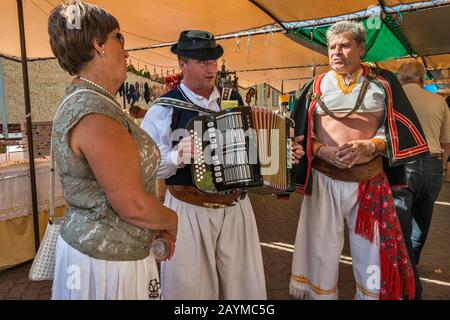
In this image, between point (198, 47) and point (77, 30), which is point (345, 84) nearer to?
point (198, 47)

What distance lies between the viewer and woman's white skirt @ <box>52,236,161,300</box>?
4.00ft

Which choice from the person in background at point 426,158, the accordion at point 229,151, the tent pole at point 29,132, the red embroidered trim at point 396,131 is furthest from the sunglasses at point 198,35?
the tent pole at point 29,132

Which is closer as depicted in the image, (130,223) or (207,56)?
(130,223)

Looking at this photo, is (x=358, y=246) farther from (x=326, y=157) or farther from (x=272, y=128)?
(x=272, y=128)

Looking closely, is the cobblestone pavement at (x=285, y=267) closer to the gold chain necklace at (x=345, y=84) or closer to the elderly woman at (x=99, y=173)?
the gold chain necklace at (x=345, y=84)

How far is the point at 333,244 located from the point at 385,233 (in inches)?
12.5

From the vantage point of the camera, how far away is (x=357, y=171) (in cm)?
224

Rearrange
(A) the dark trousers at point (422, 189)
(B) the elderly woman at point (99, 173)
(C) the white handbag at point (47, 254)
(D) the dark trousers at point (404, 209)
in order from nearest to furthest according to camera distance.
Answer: (B) the elderly woman at point (99, 173) < (C) the white handbag at point (47, 254) < (D) the dark trousers at point (404, 209) < (A) the dark trousers at point (422, 189)

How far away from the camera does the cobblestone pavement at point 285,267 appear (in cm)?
309

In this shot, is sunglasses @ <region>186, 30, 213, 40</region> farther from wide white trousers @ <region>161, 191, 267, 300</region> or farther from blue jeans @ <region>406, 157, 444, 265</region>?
blue jeans @ <region>406, 157, 444, 265</region>

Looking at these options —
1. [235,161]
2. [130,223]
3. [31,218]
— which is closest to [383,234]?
[235,161]

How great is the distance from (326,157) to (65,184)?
158 cm

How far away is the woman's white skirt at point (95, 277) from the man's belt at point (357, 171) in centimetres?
143

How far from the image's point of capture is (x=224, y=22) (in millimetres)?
5082
